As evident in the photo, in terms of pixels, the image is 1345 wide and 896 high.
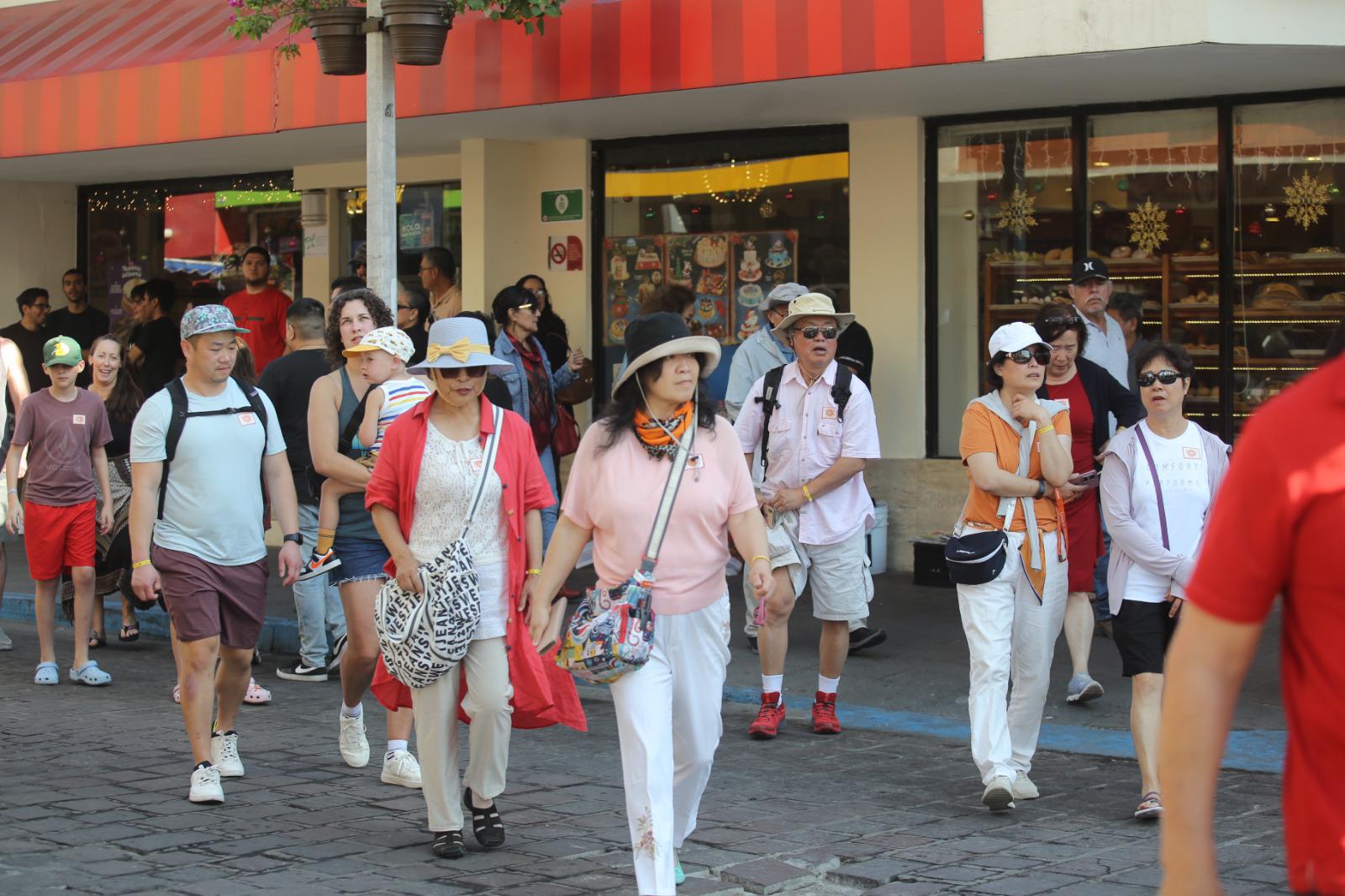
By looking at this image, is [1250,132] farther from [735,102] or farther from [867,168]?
[735,102]

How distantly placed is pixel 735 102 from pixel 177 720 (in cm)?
594

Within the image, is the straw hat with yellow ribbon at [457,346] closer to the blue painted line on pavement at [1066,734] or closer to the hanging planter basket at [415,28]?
the blue painted line on pavement at [1066,734]

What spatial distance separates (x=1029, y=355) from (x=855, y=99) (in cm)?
533

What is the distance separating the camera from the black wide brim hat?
17.6 feet

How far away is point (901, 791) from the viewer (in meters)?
6.85

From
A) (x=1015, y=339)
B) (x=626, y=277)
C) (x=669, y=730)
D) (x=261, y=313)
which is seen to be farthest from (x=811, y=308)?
(x=261, y=313)

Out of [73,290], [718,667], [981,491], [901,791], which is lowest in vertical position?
[901,791]

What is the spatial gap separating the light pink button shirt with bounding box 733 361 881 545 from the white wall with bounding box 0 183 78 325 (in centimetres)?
1199

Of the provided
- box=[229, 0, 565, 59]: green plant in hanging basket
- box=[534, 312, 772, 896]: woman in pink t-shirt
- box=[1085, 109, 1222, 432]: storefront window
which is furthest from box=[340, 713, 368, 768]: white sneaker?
box=[1085, 109, 1222, 432]: storefront window

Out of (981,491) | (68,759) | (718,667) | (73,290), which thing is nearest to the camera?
(718,667)

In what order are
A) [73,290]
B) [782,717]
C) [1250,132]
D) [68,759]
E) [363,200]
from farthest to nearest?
[73,290]
[363,200]
[1250,132]
[782,717]
[68,759]

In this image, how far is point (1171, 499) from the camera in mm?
6305

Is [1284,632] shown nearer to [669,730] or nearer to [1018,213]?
[669,730]

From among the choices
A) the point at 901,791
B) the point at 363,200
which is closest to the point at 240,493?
the point at 901,791
